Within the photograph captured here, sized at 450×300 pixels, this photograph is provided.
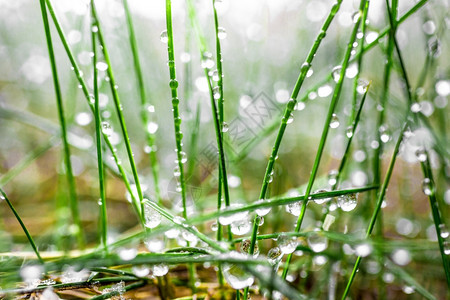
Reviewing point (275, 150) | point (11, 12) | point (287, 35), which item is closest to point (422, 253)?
point (275, 150)

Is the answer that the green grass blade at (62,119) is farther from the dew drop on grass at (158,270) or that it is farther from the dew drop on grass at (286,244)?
the dew drop on grass at (286,244)

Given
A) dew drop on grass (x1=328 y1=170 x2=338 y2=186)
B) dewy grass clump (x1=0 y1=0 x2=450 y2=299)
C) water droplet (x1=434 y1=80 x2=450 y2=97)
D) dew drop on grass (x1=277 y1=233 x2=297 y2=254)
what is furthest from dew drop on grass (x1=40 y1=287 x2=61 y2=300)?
water droplet (x1=434 y1=80 x2=450 y2=97)

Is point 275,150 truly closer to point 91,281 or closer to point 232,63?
point 91,281

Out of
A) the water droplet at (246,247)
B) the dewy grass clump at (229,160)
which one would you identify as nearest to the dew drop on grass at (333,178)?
the dewy grass clump at (229,160)

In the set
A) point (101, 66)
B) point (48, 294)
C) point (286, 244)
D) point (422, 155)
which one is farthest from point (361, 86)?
point (48, 294)

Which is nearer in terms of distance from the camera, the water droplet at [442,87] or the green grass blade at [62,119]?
the green grass blade at [62,119]

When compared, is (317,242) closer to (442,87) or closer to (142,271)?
(142,271)

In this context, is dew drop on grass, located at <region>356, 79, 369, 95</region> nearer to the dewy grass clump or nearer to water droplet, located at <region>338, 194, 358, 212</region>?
the dewy grass clump
